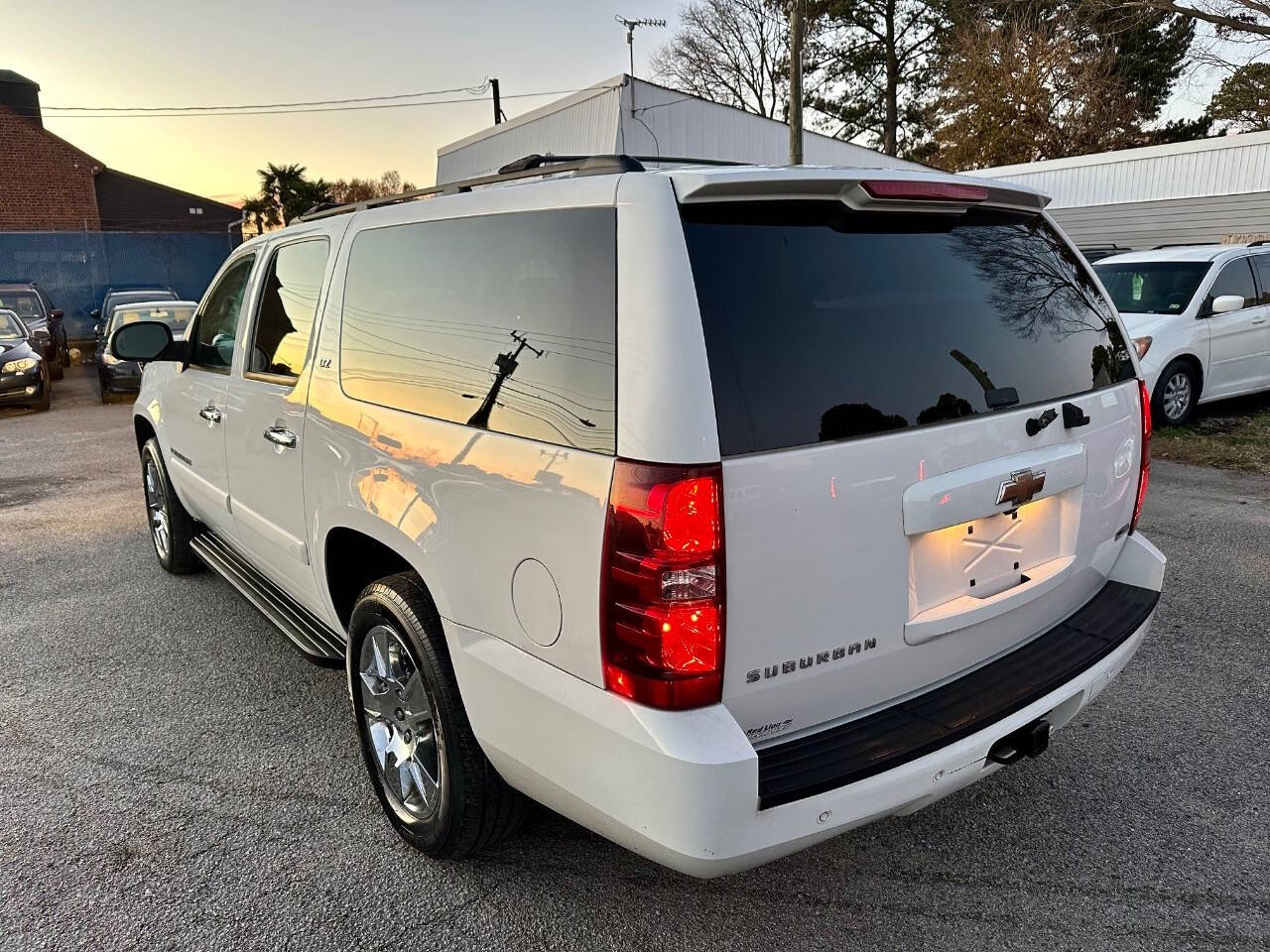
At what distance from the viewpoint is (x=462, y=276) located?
2.44 meters

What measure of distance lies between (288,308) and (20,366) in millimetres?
11509

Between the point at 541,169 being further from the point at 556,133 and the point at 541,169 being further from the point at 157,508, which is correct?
the point at 556,133

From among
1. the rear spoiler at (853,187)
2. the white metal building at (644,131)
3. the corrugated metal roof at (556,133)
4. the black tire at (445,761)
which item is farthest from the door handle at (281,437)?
the corrugated metal roof at (556,133)

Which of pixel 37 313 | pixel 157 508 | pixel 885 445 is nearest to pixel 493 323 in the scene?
pixel 885 445

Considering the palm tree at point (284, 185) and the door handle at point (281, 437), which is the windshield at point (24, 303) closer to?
the door handle at point (281, 437)

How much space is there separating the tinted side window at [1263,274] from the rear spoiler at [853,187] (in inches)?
355

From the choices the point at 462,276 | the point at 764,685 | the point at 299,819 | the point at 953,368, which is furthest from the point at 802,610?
the point at 299,819

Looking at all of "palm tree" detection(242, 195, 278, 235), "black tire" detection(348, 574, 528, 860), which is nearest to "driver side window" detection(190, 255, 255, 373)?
"black tire" detection(348, 574, 528, 860)

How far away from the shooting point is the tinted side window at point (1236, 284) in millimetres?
9078

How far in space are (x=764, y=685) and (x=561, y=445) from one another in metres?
0.69

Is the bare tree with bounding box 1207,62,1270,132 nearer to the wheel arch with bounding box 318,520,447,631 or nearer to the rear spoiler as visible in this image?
the rear spoiler

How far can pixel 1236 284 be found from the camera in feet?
30.3

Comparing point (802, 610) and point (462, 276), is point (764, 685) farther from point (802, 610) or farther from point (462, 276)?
point (462, 276)

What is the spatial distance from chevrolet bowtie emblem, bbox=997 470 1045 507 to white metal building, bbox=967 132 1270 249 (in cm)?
1713
